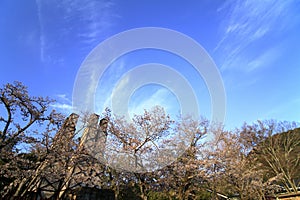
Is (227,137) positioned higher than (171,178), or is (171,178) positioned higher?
(227,137)

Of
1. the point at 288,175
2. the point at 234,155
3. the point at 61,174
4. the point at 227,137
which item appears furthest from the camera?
the point at 288,175

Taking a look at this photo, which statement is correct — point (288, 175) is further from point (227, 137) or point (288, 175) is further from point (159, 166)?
point (159, 166)

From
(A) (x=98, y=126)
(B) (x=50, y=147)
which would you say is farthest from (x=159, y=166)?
(B) (x=50, y=147)

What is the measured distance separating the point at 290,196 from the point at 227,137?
220 inches

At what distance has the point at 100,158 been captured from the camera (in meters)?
11.7

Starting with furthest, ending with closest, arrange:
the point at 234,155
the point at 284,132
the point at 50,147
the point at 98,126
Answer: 1. the point at 284,132
2. the point at 234,155
3. the point at 98,126
4. the point at 50,147

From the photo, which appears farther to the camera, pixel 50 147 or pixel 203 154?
pixel 203 154

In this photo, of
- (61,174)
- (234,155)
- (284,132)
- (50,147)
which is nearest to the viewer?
(50,147)

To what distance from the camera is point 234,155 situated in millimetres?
14836

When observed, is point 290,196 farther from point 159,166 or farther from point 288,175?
point 159,166

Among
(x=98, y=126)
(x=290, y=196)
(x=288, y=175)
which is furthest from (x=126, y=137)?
(x=288, y=175)

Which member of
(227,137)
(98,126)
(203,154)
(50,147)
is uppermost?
(227,137)

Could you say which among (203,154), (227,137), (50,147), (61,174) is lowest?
(61,174)

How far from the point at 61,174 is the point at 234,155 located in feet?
38.9
